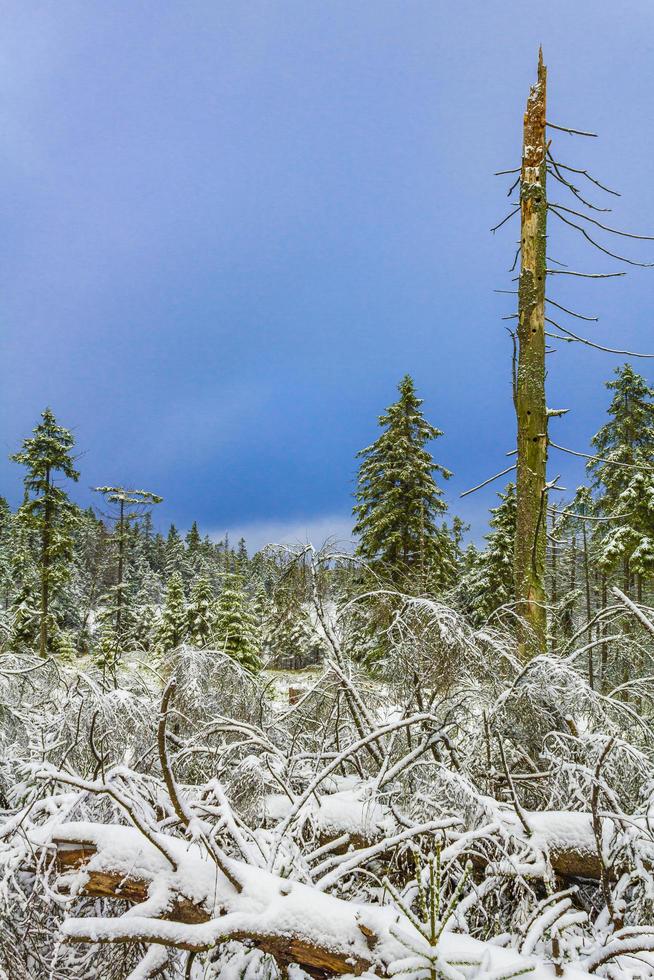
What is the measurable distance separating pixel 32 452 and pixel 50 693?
19.0m

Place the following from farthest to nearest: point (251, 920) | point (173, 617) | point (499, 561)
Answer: point (173, 617)
point (499, 561)
point (251, 920)

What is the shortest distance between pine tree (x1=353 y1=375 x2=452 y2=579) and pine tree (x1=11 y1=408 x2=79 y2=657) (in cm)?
1140

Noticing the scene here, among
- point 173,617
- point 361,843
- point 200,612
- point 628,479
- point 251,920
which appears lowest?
point 361,843

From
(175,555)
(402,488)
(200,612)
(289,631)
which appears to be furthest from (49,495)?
(175,555)

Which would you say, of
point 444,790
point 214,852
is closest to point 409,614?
point 444,790

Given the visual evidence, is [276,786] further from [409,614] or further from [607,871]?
[607,871]

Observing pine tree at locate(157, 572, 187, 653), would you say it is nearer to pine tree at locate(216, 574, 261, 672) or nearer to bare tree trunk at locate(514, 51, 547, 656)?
pine tree at locate(216, 574, 261, 672)

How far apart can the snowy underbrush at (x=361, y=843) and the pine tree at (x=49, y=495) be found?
1854 centimetres

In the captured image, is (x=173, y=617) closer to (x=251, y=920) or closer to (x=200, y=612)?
(x=200, y=612)

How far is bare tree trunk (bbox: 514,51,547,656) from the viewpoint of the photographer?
15.9 feet

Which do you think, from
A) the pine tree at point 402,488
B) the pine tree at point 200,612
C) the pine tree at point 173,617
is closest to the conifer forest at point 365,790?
the pine tree at point 402,488

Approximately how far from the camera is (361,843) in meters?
2.50

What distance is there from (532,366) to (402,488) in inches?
441

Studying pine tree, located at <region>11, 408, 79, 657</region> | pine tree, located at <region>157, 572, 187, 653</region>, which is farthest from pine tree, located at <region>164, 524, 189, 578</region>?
pine tree, located at <region>11, 408, 79, 657</region>
